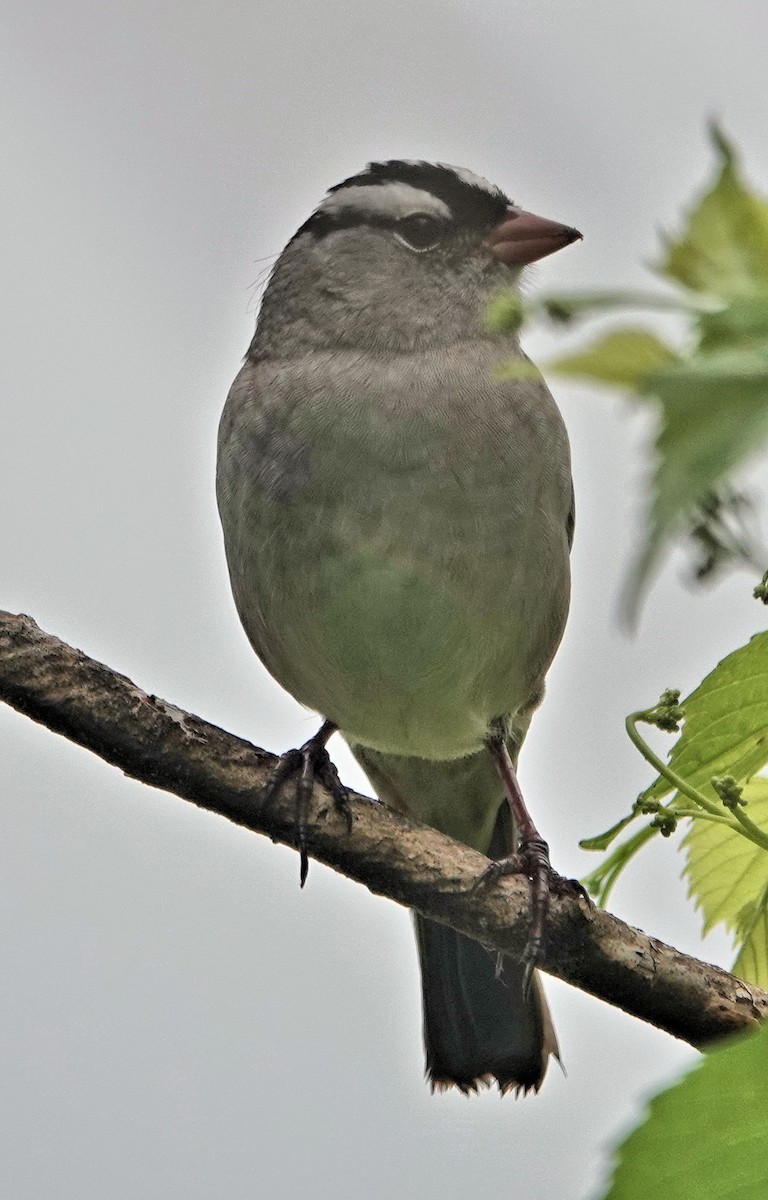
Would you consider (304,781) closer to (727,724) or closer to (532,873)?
(532,873)

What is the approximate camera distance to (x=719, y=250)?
0.56m

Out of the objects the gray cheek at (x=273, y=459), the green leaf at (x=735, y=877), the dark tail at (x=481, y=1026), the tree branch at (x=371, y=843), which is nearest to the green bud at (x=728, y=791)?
the green leaf at (x=735, y=877)

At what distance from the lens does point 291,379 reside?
331 centimetres

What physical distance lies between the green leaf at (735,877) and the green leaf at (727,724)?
0.11m

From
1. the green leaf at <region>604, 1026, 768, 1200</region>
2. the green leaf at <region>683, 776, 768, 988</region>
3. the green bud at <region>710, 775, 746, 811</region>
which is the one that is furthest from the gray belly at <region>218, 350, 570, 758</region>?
the green leaf at <region>604, 1026, 768, 1200</region>

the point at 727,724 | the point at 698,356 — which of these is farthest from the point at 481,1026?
the point at 698,356

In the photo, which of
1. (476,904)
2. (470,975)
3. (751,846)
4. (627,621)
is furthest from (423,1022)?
(627,621)

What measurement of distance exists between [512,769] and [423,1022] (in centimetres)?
68

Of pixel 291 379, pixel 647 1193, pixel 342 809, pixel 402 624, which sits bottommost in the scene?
pixel 647 1193

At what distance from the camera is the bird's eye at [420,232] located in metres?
3.45

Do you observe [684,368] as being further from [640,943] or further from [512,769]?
[512,769]

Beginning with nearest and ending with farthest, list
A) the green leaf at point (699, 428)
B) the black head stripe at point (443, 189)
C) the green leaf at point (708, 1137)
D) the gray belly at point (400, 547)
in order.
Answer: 1. the green leaf at point (699, 428)
2. the green leaf at point (708, 1137)
3. the gray belly at point (400, 547)
4. the black head stripe at point (443, 189)

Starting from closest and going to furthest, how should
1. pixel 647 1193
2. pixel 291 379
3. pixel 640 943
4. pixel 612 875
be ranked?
1. pixel 647 1193
2. pixel 612 875
3. pixel 640 943
4. pixel 291 379

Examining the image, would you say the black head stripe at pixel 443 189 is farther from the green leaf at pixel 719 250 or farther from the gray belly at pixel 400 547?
the green leaf at pixel 719 250
